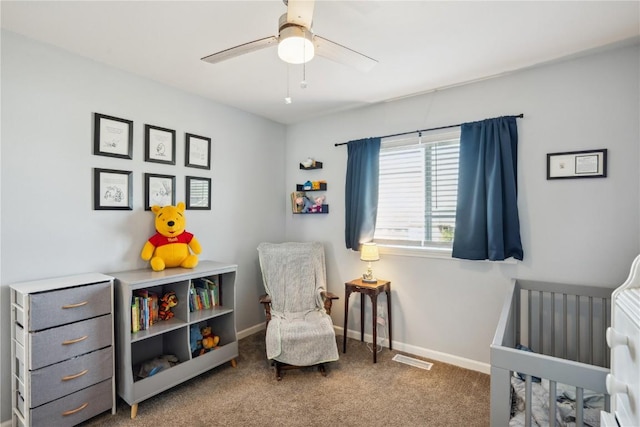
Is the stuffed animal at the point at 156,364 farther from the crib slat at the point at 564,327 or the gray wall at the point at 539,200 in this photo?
the crib slat at the point at 564,327

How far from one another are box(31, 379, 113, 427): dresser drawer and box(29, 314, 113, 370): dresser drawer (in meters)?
0.25

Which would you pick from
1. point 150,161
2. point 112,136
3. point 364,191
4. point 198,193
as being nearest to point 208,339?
point 198,193

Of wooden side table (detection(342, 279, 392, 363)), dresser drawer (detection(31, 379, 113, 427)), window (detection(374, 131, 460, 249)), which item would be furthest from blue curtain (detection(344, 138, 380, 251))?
dresser drawer (detection(31, 379, 113, 427))

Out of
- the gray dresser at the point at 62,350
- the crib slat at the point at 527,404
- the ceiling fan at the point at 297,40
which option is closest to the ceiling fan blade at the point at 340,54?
the ceiling fan at the point at 297,40

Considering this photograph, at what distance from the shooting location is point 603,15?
1774 mm

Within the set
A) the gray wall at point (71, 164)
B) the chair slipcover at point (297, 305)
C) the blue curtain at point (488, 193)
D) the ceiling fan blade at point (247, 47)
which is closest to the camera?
the ceiling fan blade at point (247, 47)

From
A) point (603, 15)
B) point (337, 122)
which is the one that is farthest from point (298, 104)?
point (603, 15)

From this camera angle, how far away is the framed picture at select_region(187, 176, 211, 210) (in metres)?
2.96

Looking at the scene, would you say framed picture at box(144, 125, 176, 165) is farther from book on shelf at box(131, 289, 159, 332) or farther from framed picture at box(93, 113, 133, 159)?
book on shelf at box(131, 289, 159, 332)

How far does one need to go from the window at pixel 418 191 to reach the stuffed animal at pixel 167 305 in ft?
6.46

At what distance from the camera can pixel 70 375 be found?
6.29 feet

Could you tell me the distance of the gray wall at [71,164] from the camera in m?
1.96

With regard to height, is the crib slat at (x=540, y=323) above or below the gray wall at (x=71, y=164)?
below

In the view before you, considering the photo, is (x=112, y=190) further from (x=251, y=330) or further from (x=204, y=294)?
(x=251, y=330)
